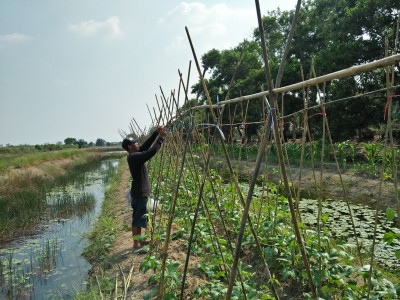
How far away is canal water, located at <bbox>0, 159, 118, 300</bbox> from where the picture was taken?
4.36 meters

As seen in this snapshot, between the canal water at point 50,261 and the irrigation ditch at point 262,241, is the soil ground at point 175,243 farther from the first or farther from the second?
the canal water at point 50,261

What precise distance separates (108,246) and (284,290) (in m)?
Answer: 3.32

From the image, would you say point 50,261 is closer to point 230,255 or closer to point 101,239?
point 101,239

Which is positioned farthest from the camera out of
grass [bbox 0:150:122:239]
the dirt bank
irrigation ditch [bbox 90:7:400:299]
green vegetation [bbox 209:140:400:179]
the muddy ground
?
green vegetation [bbox 209:140:400:179]

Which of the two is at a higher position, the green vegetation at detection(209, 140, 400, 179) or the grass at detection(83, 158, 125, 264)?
the green vegetation at detection(209, 140, 400, 179)

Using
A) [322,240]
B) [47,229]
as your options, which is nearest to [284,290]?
[322,240]

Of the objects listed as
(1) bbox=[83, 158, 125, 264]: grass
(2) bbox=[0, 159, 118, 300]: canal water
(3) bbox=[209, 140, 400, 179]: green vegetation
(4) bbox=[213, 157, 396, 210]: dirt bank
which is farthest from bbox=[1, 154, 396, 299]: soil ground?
(2) bbox=[0, 159, 118, 300]: canal water

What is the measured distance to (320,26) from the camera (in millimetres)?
15992

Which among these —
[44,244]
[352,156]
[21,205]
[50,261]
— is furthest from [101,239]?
[352,156]

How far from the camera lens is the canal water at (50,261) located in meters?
4.36

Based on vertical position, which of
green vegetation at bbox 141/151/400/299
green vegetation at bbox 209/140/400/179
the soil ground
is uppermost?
green vegetation at bbox 209/140/400/179

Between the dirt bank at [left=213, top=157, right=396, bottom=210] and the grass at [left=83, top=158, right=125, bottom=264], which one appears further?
the dirt bank at [left=213, top=157, right=396, bottom=210]

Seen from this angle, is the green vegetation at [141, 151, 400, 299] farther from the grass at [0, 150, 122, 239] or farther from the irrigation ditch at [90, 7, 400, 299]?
the grass at [0, 150, 122, 239]

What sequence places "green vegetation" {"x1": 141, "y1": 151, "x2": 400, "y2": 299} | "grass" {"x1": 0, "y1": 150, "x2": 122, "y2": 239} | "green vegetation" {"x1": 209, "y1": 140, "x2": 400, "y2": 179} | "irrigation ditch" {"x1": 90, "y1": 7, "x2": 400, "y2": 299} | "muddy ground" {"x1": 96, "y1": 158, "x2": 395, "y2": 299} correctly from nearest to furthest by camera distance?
"irrigation ditch" {"x1": 90, "y1": 7, "x2": 400, "y2": 299}
"green vegetation" {"x1": 141, "y1": 151, "x2": 400, "y2": 299}
"muddy ground" {"x1": 96, "y1": 158, "x2": 395, "y2": 299}
"grass" {"x1": 0, "y1": 150, "x2": 122, "y2": 239}
"green vegetation" {"x1": 209, "y1": 140, "x2": 400, "y2": 179}
